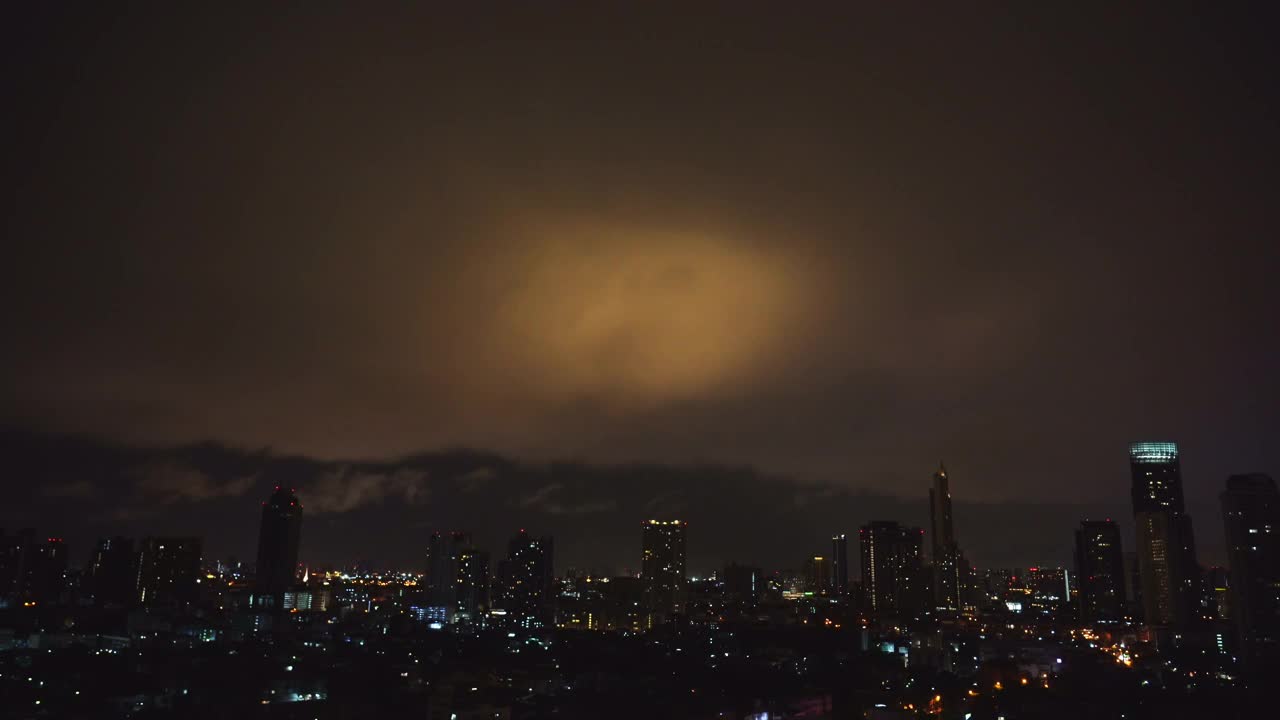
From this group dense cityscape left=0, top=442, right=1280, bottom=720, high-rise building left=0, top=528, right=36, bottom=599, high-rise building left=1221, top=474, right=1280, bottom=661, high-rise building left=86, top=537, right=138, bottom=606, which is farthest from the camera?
high-rise building left=86, top=537, right=138, bottom=606

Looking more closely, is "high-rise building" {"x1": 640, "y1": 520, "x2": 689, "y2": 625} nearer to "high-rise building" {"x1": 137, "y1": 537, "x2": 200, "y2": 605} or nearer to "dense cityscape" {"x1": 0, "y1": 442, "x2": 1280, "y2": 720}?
"dense cityscape" {"x1": 0, "y1": 442, "x2": 1280, "y2": 720}

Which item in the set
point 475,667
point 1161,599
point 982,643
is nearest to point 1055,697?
point 475,667

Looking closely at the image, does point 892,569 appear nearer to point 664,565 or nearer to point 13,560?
point 664,565

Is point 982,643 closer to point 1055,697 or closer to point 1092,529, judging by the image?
point 1055,697

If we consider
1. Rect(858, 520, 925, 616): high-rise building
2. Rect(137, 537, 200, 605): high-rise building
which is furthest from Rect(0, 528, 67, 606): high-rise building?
Rect(858, 520, 925, 616): high-rise building

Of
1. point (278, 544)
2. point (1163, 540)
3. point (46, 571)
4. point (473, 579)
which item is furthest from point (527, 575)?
point (1163, 540)

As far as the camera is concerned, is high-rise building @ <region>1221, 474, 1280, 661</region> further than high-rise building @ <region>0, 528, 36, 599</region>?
No

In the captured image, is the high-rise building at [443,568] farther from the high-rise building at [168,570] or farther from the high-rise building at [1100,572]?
the high-rise building at [1100,572]

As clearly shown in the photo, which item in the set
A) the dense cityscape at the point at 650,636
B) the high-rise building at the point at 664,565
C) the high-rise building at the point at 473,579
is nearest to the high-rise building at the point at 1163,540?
the dense cityscape at the point at 650,636
